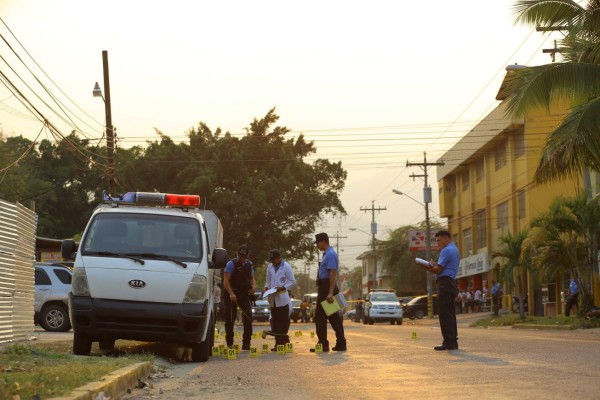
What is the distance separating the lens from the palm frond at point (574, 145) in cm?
2111

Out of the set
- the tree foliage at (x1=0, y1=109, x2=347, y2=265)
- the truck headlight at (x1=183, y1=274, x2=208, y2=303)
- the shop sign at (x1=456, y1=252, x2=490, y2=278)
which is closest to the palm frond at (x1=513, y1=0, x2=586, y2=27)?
the truck headlight at (x1=183, y1=274, x2=208, y2=303)

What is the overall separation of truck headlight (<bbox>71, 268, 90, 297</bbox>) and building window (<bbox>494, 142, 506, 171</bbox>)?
4395 cm

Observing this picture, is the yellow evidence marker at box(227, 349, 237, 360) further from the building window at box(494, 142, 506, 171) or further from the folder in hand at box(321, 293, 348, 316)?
the building window at box(494, 142, 506, 171)

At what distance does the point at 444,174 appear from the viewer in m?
71.1

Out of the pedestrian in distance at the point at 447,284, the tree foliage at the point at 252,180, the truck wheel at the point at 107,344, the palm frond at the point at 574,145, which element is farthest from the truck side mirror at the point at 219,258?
the tree foliage at the point at 252,180

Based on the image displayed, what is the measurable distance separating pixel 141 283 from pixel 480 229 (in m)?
51.6

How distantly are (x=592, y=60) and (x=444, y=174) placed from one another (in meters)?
49.1

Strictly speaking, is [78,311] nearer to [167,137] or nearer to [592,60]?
[592,60]

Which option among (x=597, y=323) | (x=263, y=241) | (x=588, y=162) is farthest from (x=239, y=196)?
(x=588, y=162)

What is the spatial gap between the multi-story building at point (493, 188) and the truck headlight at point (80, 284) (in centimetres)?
3111

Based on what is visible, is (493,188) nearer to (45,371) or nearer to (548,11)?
(548,11)

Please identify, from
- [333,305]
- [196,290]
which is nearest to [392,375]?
[196,290]

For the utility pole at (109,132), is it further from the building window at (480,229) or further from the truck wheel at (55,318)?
the building window at (480,229)

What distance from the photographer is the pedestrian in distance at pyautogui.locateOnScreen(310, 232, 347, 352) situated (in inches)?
637
